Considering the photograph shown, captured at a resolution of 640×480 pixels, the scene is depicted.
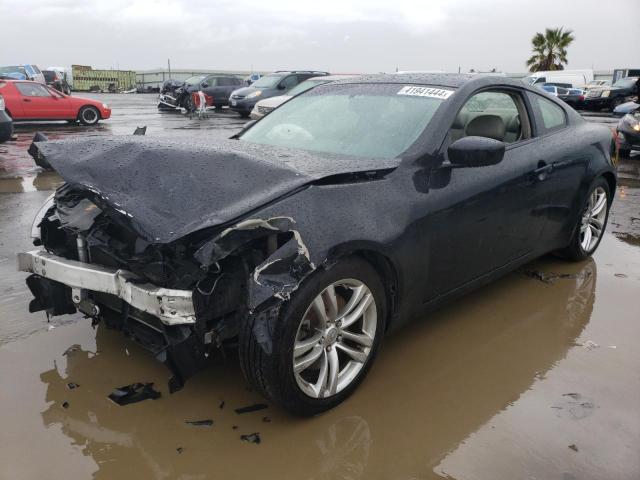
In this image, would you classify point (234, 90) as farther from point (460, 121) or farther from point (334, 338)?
point (334, 338)

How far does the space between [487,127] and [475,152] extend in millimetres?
877

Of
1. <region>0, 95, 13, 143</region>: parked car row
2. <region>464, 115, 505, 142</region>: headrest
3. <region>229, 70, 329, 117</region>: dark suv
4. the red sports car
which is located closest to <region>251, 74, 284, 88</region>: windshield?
<region>229, 70, 329, 117</region>: dark suv

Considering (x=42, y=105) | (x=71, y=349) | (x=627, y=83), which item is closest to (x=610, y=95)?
(x=627, y=83)

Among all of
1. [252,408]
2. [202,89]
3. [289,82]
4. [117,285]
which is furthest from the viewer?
[202,89]

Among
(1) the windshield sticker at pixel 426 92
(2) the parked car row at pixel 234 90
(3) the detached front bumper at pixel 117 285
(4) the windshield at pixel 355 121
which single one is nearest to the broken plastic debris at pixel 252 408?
(3) the detached front bumper at pixel 117 285

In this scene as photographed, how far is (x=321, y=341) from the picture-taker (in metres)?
2.54

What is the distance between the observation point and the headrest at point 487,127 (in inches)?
143

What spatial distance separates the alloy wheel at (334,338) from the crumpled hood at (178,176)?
541mm

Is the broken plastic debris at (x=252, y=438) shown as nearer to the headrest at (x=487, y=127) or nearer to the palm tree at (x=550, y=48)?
the headrest at (x=487, y=127)

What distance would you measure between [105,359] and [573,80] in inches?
1483

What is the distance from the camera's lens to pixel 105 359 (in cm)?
308

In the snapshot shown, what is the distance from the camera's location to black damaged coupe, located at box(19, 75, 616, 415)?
7.50 ft

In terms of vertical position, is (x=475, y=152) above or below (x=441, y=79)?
below

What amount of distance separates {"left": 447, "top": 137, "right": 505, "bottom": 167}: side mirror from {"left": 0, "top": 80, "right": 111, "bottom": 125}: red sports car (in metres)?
15.5
